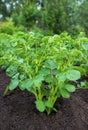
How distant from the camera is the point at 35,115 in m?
2.22

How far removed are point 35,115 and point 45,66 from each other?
45 centimetres

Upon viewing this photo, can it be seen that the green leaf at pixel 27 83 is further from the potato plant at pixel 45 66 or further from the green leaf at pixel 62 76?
the green leaf at pixel 62 76

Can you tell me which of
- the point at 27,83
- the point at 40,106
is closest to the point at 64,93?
the point at 40,106

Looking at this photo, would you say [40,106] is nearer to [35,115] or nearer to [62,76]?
[35,115]

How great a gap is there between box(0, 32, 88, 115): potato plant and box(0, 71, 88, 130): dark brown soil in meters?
0.10

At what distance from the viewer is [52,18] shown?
777cm

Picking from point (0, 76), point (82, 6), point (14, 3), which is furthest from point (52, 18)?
point (14, 3)

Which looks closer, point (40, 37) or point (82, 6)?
point (40, 37)

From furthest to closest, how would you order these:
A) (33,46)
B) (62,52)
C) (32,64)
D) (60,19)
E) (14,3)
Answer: (14,3) < (60,19) < (33,46) < (32,64) < (62,52)

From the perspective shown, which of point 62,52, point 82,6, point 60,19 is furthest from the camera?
point 82,6

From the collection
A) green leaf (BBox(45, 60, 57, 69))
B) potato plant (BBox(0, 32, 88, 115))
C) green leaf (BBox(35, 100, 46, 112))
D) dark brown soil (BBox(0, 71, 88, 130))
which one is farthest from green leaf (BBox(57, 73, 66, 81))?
dark brown soil (BBox(0, 71, 88, 130))

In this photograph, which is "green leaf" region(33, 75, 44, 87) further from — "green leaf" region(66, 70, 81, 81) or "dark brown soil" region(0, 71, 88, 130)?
"dark brown soil" region(0, 71, 88, 130)

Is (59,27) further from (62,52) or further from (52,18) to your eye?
(62,52)

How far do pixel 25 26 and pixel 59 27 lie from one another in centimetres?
256
